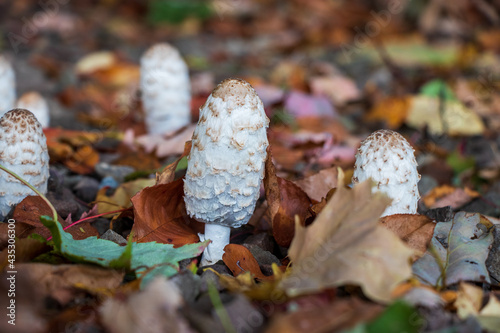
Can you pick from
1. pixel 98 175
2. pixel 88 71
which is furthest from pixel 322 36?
pixel 98 175

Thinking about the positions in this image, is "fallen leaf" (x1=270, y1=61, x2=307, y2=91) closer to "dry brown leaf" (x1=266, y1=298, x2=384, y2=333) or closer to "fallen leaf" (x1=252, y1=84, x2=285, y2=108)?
"fallen leaf" (x1=252, y1=84, x2=285, y2=108)

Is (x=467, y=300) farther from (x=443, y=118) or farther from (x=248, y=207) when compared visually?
(x=443, y=118)

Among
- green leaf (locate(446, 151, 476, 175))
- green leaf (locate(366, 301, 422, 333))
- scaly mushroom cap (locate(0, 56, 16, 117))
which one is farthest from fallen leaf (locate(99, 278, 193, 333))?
green leaf (locate(446, 151, 476, 175))

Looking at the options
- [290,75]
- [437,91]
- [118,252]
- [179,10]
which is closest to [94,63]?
[290,75]

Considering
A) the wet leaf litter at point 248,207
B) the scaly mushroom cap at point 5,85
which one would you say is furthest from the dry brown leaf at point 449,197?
the scaly mushroom cap at point 5,85

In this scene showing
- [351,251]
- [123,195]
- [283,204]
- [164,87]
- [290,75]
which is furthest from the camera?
[290,75]

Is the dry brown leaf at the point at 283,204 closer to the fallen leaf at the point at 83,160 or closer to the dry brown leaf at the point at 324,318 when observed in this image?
the dry brown leaf at the point at 324,318

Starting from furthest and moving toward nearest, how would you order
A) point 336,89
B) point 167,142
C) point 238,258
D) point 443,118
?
point 336,89
point 443,118
point 167,142
point 238,258
